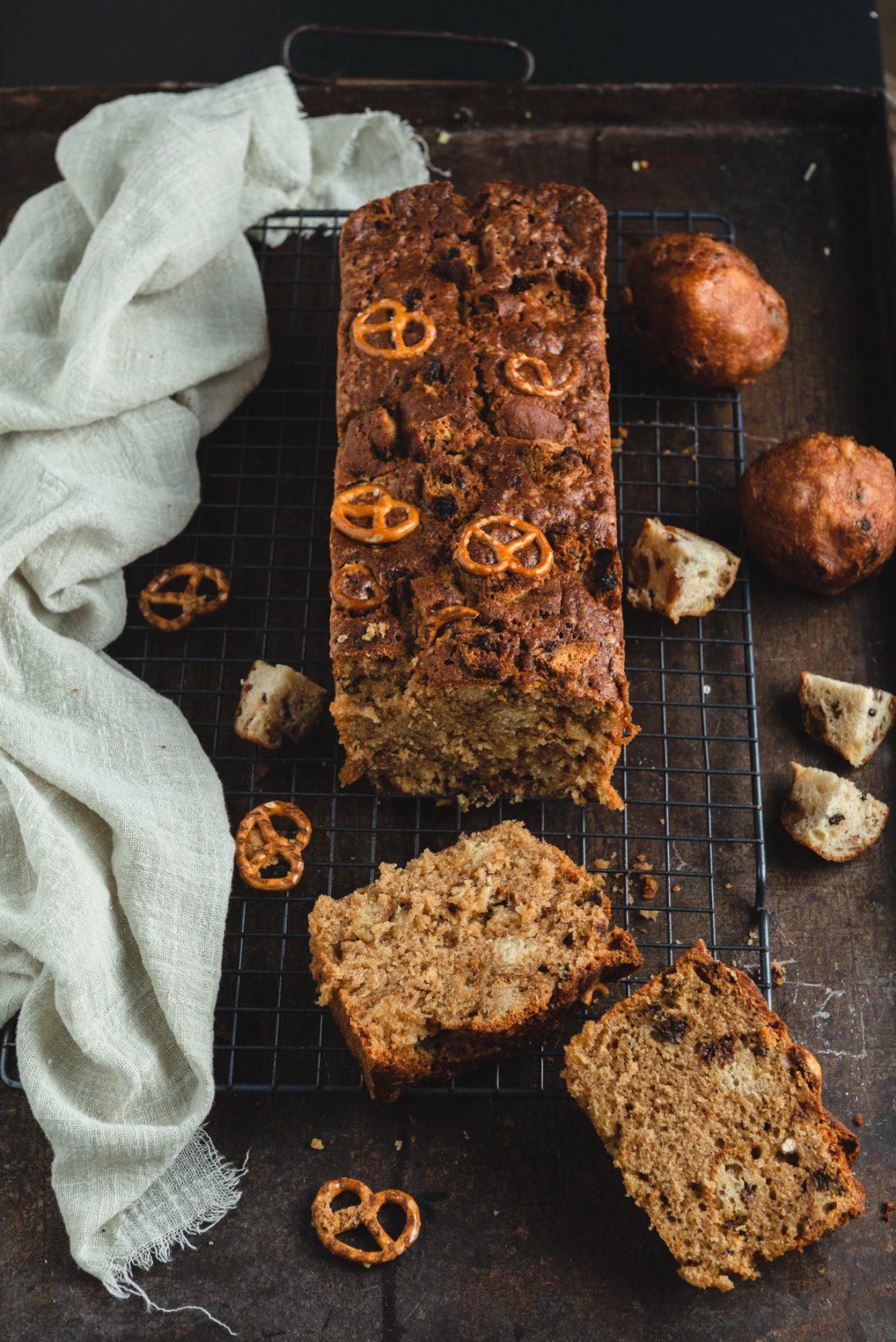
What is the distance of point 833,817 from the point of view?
492cm

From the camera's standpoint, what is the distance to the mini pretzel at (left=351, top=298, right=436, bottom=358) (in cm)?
488

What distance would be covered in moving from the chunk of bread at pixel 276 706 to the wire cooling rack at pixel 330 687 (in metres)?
0.12

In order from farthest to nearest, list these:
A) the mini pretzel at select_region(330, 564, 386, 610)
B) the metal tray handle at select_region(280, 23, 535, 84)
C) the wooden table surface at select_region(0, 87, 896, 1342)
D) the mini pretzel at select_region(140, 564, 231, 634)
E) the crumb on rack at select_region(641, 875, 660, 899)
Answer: the metal tray handle at select_region(280, 23, 535, 84)
the mini pretzel at select_region(140, 564, 231, 634)
the crumb on rack at select_region(641, 875, 660, 899)
the mini pretzel at select_region(330, 564, 386, 610)
the wooden table surface at select_region(0, 87, 896, 1342)

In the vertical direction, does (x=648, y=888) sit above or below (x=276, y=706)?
below

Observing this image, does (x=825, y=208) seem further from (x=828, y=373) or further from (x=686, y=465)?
(x=686, y=465)

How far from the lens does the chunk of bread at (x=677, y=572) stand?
16.9 ft

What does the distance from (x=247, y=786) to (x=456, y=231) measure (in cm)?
237

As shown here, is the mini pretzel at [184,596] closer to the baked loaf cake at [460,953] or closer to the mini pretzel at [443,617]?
the mini pretzel at [443,617]

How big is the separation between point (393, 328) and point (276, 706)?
59.5 inches

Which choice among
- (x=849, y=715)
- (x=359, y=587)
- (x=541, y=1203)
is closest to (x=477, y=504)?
(x=359, y=587)

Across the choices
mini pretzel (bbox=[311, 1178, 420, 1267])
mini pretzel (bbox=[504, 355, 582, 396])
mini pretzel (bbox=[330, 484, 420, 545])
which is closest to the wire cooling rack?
mini pretzel (bbox=[311, 1178, 420, 1267])

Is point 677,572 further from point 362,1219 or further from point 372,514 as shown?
point 362,1219

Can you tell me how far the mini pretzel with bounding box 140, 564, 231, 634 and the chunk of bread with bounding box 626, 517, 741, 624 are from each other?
5.56 ft

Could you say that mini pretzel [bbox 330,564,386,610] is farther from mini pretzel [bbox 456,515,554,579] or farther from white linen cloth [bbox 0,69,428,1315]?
white linen cloth [bbox 0,69,428,1315]
